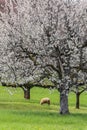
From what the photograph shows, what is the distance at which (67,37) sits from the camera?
29.3m

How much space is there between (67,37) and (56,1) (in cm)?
269

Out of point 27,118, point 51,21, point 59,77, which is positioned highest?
point 51,21

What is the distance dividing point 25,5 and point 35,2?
29.8 inches

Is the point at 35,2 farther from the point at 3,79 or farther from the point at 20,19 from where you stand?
the point at 3,79

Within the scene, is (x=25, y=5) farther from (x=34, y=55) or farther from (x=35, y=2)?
(x=34, y=55)

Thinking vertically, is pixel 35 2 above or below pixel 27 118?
above

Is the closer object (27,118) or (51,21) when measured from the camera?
(27,118)

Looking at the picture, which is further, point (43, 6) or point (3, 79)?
point (3, 79)

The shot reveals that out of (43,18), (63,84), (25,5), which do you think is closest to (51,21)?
(43,18)

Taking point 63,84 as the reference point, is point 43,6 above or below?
above

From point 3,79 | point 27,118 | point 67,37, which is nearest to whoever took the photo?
point 27,118

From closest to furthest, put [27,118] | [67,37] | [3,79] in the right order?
[27,118]
[67,37]
[3,79]

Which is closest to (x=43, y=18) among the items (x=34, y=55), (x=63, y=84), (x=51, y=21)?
(x=51, y=21)

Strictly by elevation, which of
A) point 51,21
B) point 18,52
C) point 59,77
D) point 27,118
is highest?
point 51,21
